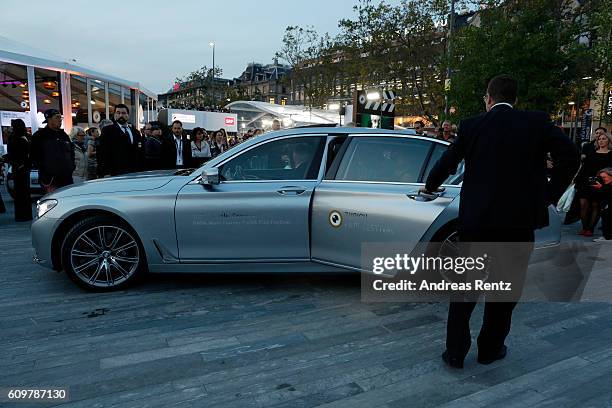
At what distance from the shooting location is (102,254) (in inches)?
160

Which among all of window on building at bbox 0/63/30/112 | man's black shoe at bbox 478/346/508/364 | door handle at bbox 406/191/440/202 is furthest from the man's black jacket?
window on building at bbox 0/63/30/112

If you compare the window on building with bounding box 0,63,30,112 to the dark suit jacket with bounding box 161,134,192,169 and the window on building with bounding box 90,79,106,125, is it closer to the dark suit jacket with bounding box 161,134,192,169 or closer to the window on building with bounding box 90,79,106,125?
the window on building with bounding box 90,79,106,125

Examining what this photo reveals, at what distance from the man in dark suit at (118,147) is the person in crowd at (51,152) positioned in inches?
19.9

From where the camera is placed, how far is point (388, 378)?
8.75 feet

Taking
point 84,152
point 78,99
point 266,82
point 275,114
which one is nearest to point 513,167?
point 84,152

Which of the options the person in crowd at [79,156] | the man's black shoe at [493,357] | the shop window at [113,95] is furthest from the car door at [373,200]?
the shop window at [113,95]

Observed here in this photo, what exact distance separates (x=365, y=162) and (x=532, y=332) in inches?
74.4

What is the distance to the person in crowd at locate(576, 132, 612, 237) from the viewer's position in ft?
22.0

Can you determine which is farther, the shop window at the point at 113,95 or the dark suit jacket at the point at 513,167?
the shop window at the point at 113,95

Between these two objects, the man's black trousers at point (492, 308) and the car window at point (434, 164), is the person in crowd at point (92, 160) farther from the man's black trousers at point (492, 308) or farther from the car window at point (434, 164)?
the man's black trousers at point (492, 308)

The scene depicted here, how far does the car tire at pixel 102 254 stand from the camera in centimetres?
400

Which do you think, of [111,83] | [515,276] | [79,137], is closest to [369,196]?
[515,276]

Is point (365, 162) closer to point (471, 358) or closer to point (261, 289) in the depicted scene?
point (261, 289)

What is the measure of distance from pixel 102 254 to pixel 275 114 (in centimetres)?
3354
